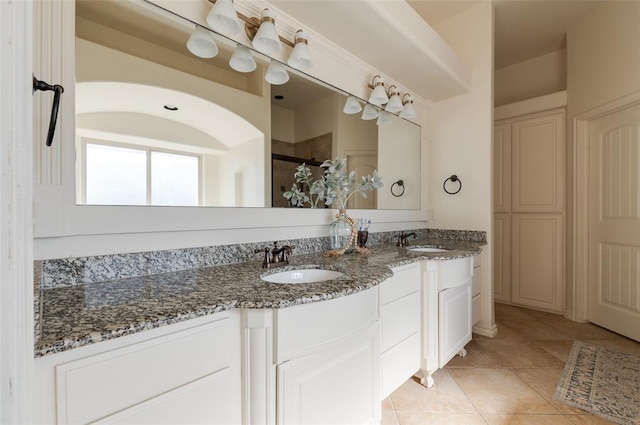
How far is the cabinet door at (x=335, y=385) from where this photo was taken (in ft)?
3.02

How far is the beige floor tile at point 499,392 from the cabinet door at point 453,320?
0.52 ft

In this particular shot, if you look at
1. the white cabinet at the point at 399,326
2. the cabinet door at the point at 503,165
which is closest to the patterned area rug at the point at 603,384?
the white cabinet at the point at 399,326

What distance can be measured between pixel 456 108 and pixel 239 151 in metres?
2.17

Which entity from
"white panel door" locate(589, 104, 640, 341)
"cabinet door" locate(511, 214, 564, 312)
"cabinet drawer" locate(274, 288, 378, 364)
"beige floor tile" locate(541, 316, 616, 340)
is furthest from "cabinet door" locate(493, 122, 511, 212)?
"cabinet drawer" locate(274, 288, 378, 364)

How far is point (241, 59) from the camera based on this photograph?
4.64 feet

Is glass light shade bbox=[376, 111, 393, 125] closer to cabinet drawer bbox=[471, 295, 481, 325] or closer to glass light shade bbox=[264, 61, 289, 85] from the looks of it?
glass light shade bbox=[264, 61, 289, 85]

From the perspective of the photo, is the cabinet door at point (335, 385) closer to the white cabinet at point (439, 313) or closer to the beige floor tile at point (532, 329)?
the white cabinet at point (439, 313)

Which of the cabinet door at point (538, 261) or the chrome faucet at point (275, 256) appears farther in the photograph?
the cabinet door at point (538, 261)

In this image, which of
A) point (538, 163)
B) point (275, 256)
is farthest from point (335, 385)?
point (538, 163)

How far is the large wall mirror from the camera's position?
41.3 inches

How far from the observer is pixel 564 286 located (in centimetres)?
303

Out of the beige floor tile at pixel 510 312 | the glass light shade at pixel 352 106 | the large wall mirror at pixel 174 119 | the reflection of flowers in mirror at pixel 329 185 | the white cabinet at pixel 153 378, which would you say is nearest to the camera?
the white cabinet at pixel 153 378

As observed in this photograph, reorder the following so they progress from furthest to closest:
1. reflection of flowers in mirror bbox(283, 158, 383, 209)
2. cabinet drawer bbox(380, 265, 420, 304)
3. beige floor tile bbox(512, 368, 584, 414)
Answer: reflection of flowers in mirror bbox(283, 158, 383, 209), beige floor tile bbox(512, 368, 584, 414), cabinet drawer bbox(380, 265, 420, 304)

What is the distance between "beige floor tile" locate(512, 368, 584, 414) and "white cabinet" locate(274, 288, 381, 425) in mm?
1143
